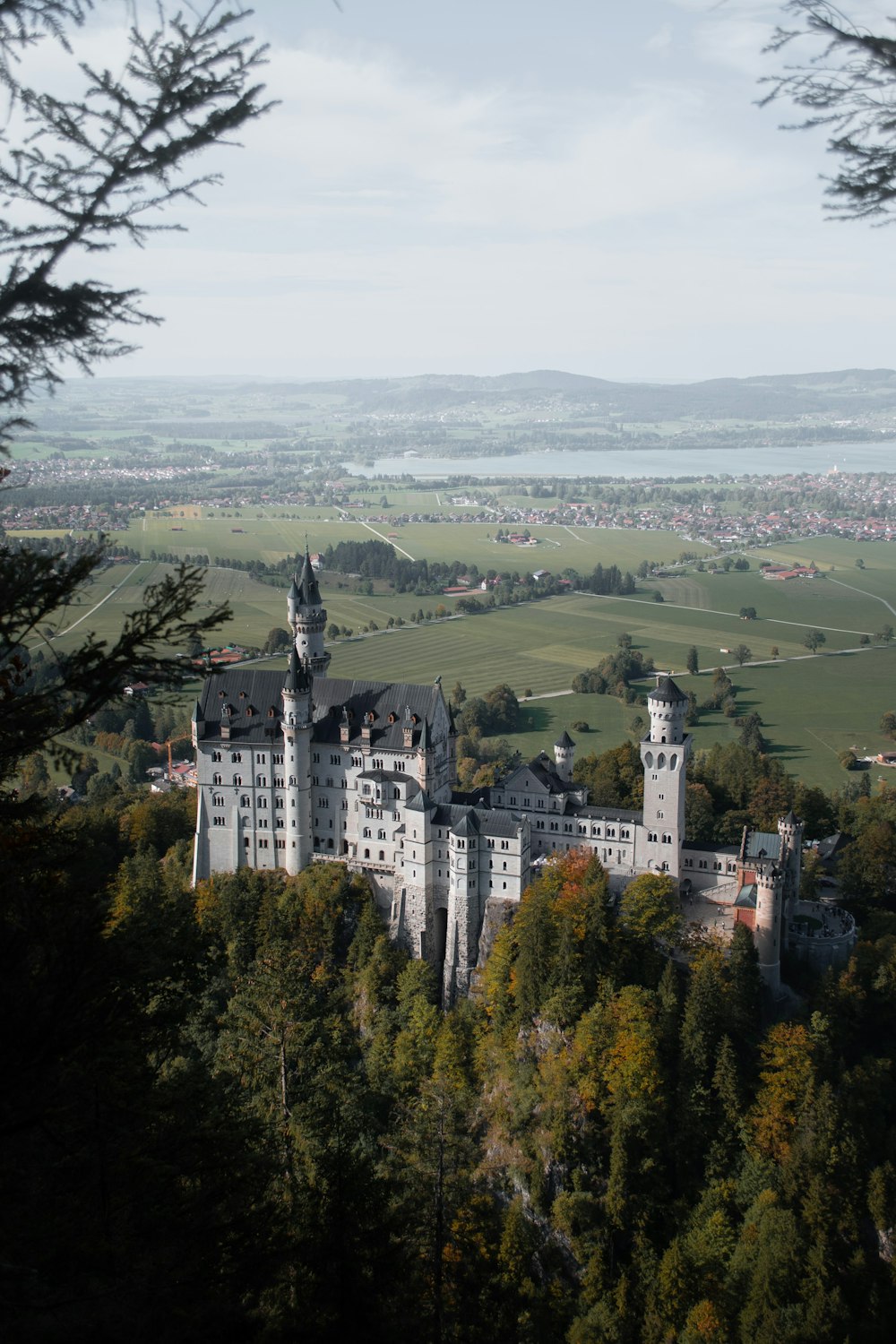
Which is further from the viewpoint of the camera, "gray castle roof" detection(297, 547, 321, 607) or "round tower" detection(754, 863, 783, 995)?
"gray castle roof" detection(297, 547, 321, 607)

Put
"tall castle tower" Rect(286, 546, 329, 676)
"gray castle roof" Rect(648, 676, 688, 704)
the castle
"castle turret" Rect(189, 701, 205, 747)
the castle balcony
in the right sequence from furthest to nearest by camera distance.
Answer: "tall castle tower" Rect(286, 546, 329, 676), "castle turret" Rect(189, 701, 205, 747), "gray castle roof" Rect(648, 676, 688, 704), the castle, the castle balcony

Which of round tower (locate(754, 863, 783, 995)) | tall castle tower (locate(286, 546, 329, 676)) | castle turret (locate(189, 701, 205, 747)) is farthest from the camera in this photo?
tall castle tower (locate(286, 546, 329, 676))

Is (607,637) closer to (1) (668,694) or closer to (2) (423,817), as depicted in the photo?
(1) (668,694)

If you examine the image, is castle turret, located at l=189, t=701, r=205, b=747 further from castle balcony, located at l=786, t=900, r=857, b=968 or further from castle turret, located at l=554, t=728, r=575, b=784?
castle balcony, located at l=786, t=900, r=857, b=968

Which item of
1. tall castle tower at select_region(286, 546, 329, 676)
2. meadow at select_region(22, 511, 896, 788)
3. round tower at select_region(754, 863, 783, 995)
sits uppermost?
tall castle tower at select_region(286, 546, 329, 676)

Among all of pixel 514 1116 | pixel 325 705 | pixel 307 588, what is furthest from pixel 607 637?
pixel 514 1116

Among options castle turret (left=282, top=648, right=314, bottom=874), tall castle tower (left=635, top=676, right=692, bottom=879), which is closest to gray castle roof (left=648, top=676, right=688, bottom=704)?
tall castle tower (left=635, top=676, right=692, bottom=879)
